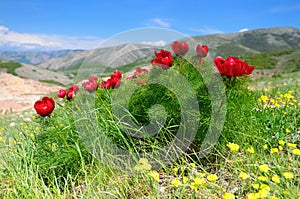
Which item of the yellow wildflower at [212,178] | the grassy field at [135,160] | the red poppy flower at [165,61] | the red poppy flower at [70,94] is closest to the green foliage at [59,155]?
the grassy field at [135,160]

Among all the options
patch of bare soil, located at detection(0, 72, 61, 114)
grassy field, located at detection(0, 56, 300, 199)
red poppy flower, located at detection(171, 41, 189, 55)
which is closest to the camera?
grassy field, located at detection(0, 56, 300, 199)

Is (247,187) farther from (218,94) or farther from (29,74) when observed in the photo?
(29,74)

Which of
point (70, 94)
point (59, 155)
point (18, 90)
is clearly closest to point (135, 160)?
point (59, 155)

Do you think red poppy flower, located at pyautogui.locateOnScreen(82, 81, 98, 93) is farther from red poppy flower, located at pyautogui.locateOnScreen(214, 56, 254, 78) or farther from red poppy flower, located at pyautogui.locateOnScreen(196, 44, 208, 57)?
red poppy flower, located at pyautogui.locateOnScreen(214, 56, 254, 78)

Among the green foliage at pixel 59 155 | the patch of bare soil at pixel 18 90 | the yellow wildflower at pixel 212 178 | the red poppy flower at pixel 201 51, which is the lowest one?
the patch of bare soil at pixel 18 90

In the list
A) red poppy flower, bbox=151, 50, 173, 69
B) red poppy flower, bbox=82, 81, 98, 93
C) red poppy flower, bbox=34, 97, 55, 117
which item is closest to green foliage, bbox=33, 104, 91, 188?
red poppy flower, bbox=34, 97, 55, 117

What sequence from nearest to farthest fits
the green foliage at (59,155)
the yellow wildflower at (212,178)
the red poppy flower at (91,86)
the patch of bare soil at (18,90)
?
1. the yellow wildflower at (212,178)
2. the green foliage at (59,155)
3. the red poppy flower at (91,86)
4. the patch of bare soil at (18,90)

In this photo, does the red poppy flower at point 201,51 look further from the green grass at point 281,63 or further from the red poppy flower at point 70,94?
the green grass at point 281,63

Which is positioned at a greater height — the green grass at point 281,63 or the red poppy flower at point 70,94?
the green grass at point 281,63

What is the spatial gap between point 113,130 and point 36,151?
3.15ft

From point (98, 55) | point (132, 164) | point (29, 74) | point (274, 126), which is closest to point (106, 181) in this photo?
point (132, 164)

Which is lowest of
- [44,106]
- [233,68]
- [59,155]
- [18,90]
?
[18,90]

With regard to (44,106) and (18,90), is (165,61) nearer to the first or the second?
(44,106)

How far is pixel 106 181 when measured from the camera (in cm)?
284
